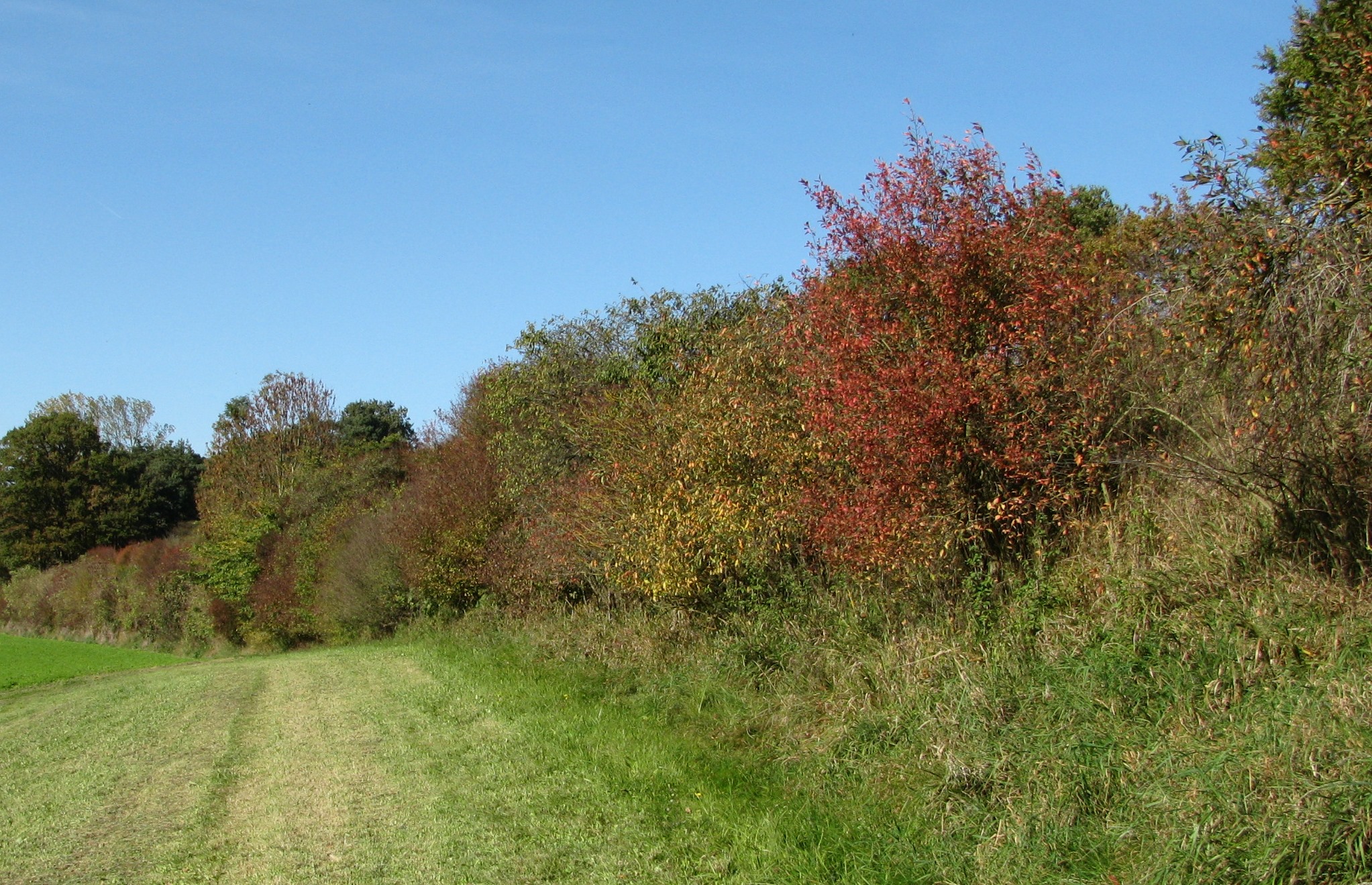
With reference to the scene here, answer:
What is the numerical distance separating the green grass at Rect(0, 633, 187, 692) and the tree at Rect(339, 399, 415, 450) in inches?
747

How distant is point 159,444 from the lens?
79438 millimetres

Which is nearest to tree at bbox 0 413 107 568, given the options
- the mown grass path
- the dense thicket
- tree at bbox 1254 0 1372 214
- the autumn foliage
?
the mown grass path

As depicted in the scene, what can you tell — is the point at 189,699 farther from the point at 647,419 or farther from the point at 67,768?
the point at 647,419

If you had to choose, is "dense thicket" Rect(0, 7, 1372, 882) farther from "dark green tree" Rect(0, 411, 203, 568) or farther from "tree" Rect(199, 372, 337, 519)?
"dark green tree" Rect(0, 411, 203, 568)

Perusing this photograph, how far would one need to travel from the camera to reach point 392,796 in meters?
9.57

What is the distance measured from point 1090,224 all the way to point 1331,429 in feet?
65.0

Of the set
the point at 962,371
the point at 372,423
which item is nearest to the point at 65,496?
the point at 372,423

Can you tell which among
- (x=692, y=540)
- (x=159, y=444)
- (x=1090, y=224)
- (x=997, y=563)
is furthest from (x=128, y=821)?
(x=159, y=444)

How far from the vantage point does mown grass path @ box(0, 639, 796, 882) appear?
25.1ft

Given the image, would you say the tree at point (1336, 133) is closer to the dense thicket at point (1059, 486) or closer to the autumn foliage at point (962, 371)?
the dense thicket at point (1059, 486)

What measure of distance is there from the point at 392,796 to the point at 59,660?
34485 mm

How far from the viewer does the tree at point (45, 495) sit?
217ft

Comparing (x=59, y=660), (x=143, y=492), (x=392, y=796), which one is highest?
(x=143, y=492)

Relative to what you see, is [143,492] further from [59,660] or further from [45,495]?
[59,660]
